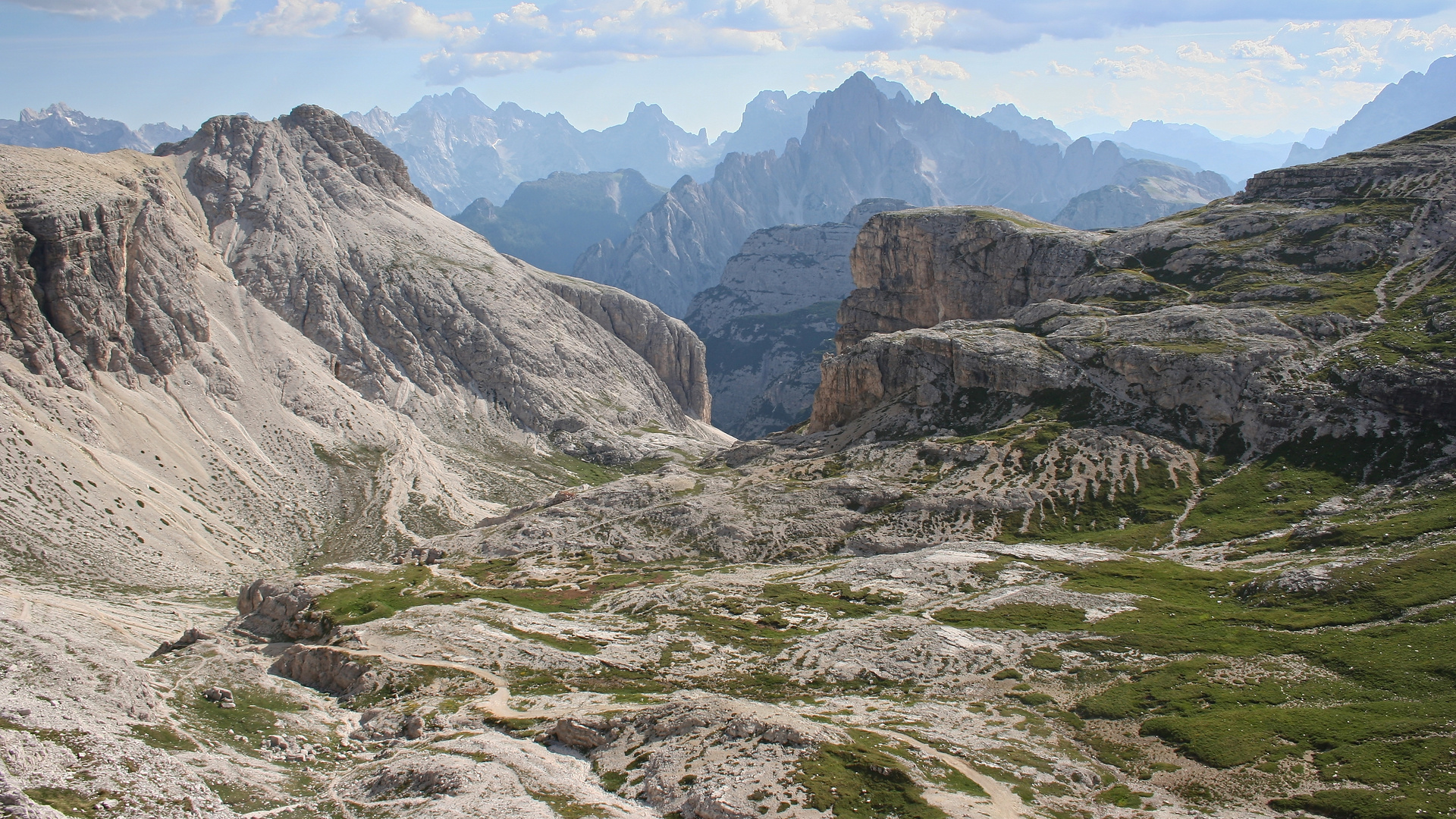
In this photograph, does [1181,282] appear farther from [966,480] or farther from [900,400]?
[966,480]

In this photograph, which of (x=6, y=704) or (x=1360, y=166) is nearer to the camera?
(x=6, y=704)

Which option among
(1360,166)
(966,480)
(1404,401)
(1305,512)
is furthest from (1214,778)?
(1360,166)

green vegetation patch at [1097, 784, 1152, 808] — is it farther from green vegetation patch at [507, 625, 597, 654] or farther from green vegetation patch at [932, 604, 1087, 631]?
green vegetation patch at [507, 625, 597, 654]

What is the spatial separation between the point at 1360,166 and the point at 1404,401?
84.4 m

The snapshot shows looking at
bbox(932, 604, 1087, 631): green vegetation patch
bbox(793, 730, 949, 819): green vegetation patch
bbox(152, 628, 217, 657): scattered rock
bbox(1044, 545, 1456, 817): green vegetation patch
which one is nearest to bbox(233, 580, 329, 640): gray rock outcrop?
bbox(152, 628, 217, 657): scattered rock

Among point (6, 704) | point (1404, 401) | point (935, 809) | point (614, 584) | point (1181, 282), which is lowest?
point (614, 584)

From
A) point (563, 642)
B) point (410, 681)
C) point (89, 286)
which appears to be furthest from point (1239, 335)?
point (89, 286)

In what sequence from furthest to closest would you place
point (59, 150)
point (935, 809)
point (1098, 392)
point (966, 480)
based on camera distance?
point (59, 150)
point (1098, 392)
point (966, 480)
point (935, 809)

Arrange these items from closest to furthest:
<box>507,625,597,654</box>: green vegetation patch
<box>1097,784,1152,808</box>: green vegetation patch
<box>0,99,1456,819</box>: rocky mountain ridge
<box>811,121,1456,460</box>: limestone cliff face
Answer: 1. <box>1097,784,1152,808</box>: green vegetation patch
2. <box>0,99,1456,819</box>: rocky mountain ridge
3. <box>507,625,597,654</box>: green vegetation patch
4. <box>811,121,1456,460</box>: limestone cliff face

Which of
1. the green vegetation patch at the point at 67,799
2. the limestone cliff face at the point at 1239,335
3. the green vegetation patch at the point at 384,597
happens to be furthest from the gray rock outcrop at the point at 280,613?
the limestone cliff face at the point at 1239,335

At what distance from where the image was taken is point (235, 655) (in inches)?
3098

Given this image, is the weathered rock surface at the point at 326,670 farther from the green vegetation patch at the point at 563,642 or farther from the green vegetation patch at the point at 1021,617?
the green vegetation patch at the point at 1021,617

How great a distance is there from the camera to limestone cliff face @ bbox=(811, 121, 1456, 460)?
116 metres

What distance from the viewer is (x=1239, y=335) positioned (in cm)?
13250
